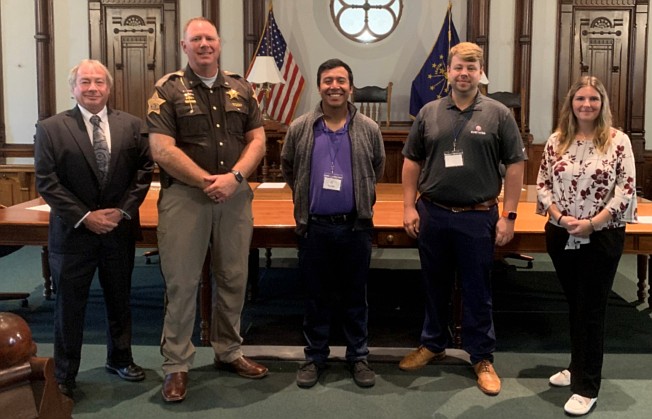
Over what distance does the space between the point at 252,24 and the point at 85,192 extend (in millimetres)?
5248

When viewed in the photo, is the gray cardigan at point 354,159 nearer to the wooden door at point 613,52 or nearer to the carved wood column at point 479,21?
the carved wood column at point 479,21

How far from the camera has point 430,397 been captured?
291 centimetres

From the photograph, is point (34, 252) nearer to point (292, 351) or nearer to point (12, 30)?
point (12, 30)

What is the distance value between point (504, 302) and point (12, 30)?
252 inches

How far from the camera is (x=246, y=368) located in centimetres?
312

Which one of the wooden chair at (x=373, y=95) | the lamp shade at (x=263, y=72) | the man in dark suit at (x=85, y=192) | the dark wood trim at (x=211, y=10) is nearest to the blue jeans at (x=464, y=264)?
the man in dark suit at (x=85, y=192)

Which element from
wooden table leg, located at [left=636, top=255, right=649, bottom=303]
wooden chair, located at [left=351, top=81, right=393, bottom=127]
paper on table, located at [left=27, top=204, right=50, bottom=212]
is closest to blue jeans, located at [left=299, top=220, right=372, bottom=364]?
paper on table, located at [left=27, top=204, right=50, bottom=212]

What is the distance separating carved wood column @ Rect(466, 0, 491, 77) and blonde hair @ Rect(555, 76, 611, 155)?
5.20 m

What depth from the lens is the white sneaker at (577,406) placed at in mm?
2709

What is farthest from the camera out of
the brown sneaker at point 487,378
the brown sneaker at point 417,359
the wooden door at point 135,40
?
the wooden door at point 135,40

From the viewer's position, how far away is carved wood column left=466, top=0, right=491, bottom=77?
299 inches

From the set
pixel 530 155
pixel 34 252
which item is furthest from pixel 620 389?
pixel 34 252

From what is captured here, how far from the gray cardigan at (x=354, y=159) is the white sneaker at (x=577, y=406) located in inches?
42.8

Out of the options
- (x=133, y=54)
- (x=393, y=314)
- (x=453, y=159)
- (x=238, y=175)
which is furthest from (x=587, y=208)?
(x=133, y=54)
